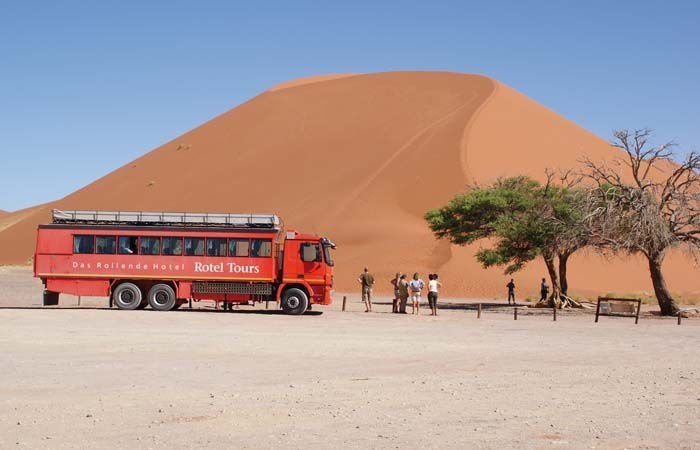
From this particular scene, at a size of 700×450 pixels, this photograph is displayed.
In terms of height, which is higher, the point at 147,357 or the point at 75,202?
the point at 75,202

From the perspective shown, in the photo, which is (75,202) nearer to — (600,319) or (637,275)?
(637,275)

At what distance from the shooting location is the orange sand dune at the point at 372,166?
58188mm

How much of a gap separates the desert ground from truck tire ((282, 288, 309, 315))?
6162 millimetres

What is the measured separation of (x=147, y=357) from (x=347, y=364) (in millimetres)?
3665

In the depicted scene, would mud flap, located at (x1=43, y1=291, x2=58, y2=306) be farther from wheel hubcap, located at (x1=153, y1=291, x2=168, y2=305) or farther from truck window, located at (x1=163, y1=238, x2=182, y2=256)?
truck window, located at (x1=163, y1=238, x2=182, y2=256)

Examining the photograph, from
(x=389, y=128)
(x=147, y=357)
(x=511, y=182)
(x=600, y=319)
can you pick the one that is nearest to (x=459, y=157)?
(x=389, y=128)

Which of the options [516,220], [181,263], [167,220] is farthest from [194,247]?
[516,220]

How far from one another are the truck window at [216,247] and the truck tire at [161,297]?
1.95 metres

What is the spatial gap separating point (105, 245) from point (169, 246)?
2.25 metres

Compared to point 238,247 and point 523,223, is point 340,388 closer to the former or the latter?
point 238,247

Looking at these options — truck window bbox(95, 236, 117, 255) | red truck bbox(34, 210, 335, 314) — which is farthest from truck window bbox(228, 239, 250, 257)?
truck window bbox(95, 236, 117, 255)

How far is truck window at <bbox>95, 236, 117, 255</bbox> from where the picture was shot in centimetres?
2886

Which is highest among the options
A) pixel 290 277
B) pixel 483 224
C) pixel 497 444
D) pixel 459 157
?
pixel 459 157

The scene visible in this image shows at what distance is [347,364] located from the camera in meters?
14.5
